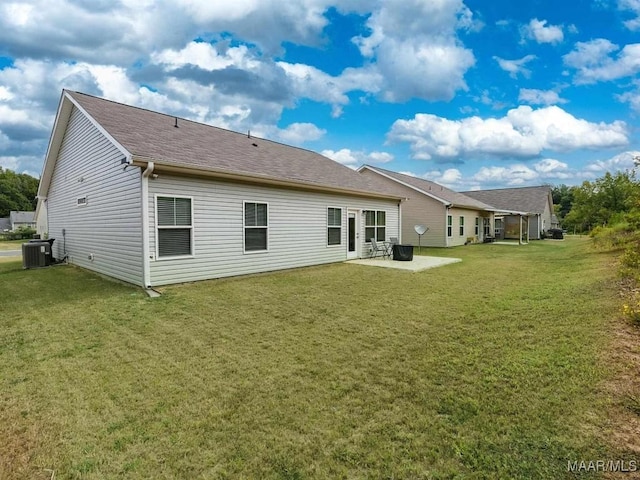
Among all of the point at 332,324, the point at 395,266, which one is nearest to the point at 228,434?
the point at 332,324

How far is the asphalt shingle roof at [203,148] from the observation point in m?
8.01

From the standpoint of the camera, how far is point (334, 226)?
1234 cm

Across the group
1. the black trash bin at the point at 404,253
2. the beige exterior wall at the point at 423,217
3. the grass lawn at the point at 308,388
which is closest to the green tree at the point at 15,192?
the beige exterior wall at the point at 423,217

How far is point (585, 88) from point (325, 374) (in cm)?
1566

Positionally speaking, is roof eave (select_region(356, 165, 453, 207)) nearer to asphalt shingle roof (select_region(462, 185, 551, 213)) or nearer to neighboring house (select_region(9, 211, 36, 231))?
asphalt shingle roof (select_region(462, 185, 551, 213))

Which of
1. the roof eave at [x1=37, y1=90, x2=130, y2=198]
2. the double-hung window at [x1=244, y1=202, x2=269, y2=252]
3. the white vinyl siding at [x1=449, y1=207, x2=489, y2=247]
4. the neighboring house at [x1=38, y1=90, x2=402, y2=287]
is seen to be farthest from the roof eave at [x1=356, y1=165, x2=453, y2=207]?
the roof eave at [x1=37, y1=90, x2=130, y2=198]

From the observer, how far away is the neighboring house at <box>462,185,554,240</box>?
2830cm

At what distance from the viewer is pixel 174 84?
1519cm

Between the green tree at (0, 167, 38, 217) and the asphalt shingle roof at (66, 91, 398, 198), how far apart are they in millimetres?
64645

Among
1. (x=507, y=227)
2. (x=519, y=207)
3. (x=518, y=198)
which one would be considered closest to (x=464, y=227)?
(x=507, y=227)

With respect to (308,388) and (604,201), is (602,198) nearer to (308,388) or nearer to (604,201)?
(604,201)

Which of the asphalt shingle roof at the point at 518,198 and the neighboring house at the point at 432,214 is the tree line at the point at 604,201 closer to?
the asphalt shingle roof at the point at 518,198

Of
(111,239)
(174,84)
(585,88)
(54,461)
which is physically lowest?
(54,461)

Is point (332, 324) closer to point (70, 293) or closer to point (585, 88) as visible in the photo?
point (70, 293)
